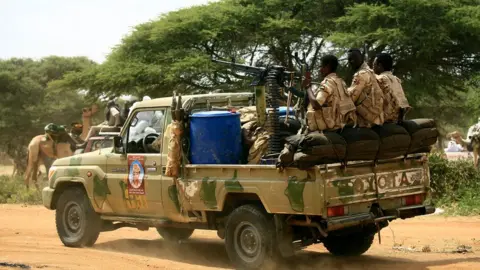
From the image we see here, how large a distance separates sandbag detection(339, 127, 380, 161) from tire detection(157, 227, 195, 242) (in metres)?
3.55

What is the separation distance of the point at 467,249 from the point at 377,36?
11.6m

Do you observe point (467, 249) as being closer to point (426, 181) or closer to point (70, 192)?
point (426, 181)

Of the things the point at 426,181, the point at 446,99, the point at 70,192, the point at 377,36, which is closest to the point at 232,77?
the point at 377,36

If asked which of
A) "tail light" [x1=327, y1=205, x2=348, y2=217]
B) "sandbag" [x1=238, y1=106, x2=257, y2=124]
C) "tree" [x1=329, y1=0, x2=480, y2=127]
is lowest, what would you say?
"tail light" [x1=327, y1=205, x2=348, y2=217]

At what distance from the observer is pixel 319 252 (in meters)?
10.4

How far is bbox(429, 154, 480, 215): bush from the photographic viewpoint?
→ 14.5 metres

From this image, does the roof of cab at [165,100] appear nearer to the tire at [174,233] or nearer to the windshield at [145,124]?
the windshield at [145,124]

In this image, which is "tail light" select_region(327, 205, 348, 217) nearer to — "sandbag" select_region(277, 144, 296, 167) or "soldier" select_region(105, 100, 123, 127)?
"sandbag" select_region(277, 144, 296, 167)

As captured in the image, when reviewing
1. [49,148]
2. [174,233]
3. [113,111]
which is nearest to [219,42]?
[49,148]

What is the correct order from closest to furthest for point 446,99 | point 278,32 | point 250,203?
point 250,203
point 278,32
point 446,99

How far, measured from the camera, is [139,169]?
10.0 meters

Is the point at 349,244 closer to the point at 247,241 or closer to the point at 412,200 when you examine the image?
the point at 412,200

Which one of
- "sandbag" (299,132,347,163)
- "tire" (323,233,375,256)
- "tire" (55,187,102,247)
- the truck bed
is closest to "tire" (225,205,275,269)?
the truck bed

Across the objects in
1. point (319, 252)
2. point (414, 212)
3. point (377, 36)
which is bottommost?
point (319, 252)
